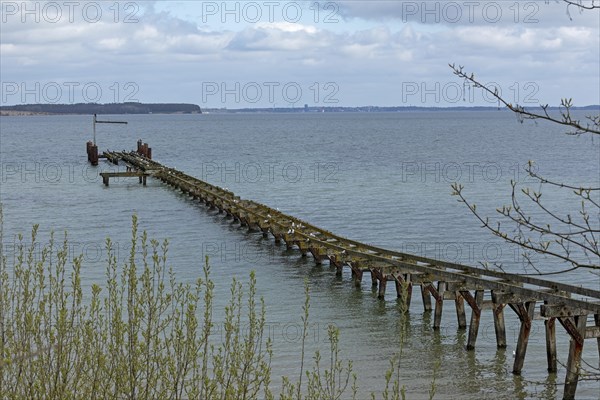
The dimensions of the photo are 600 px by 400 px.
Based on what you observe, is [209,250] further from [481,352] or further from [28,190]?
[28,190]

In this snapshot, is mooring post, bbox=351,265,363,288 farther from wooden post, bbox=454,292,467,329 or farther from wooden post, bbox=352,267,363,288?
wooden post, bbox=454,292,467,329

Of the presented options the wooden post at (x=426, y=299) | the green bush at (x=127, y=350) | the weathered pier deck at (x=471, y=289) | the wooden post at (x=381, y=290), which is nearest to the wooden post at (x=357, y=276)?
the weathered pier deck at (x=471, y=289)

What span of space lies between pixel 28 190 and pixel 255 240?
26.1 m

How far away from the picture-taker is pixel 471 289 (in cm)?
1775

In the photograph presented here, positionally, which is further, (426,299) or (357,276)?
(357,276)

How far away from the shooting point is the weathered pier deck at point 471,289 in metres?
14.8

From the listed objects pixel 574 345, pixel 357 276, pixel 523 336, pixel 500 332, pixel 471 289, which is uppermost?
pixel 471 289

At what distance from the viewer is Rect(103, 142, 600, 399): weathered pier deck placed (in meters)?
14.8

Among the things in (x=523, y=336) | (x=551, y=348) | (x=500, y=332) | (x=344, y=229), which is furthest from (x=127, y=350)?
(x=344, y=229)

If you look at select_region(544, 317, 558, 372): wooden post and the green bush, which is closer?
the green bush

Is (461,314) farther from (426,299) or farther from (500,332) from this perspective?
(500,332)

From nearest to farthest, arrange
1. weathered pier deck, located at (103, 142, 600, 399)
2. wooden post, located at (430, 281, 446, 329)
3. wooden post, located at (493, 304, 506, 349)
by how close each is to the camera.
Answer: weathered pier deck, located at (103, 142, 600, 399) → wooden post, located at (493, 304, 506, 349) → wooden post, located at (430, 281, 446, 329)

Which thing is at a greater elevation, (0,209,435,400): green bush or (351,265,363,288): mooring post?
(0,209,435,400): green bush

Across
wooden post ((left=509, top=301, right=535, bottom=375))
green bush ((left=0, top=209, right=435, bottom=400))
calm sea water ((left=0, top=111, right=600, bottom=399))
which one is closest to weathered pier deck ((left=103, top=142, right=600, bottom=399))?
→ wooden post ((left=509, top=301, right=535, bottom=375))
